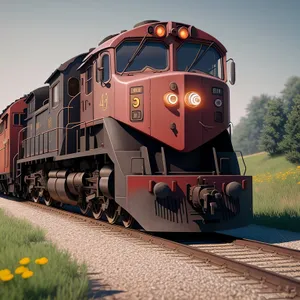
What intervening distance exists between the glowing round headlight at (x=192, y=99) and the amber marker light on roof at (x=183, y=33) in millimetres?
1247

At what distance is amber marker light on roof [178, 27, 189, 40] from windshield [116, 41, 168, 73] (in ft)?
1.26

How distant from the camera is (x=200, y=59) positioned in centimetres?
852

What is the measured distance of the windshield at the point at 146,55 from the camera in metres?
8.21

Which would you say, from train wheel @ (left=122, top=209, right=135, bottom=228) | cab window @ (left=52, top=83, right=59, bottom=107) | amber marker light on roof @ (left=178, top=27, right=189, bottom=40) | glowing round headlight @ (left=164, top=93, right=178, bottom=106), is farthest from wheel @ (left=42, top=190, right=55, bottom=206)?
amber marker light on roof @ (left=178, top=27, right=189, bottom=40)

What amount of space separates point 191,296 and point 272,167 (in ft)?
152

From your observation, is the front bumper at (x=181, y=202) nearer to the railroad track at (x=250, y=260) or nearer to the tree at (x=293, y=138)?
the railroad track at (x=250, y=260)

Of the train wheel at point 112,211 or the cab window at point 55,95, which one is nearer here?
the train wheel at point 112,211

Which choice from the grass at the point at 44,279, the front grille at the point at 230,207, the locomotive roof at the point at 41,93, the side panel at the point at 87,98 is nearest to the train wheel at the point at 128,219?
the front grille at the point at 230,207

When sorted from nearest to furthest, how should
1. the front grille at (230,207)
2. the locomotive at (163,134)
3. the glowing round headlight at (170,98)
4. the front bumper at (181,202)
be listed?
the front bumper at (181,202) → the locomotive at (163,134) → the front grille at (230,207) → the glowing round headlight at (170,98)

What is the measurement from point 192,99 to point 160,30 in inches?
60.6

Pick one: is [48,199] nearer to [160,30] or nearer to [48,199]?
[48,199]

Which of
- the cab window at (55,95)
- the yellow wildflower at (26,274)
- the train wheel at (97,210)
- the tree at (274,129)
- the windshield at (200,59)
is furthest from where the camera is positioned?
the tree at (274,129)

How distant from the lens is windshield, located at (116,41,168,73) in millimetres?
8211

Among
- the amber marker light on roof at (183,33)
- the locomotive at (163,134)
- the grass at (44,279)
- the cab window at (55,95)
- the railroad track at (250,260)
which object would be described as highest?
the amber marker light on roof at (183,33)
